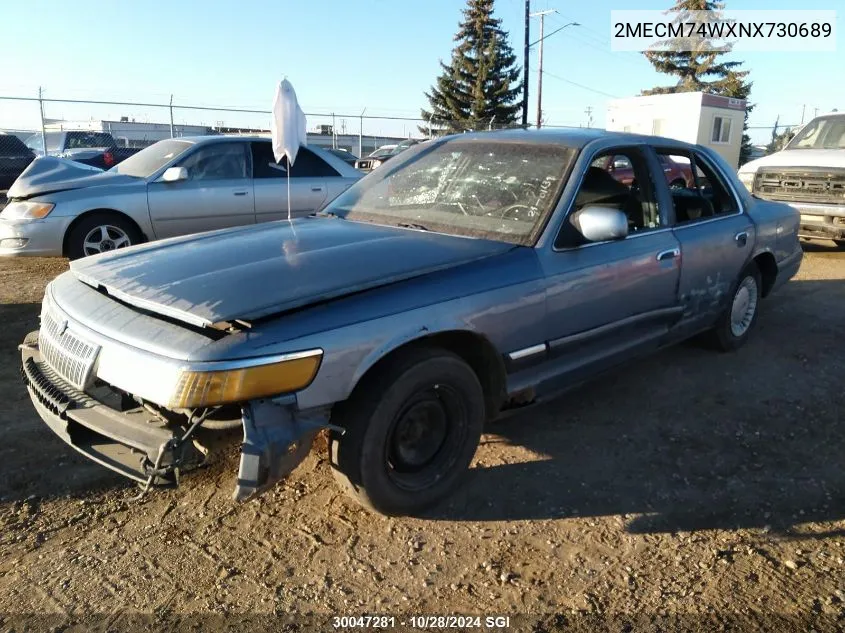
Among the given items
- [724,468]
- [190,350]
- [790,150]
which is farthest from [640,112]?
[190,350]

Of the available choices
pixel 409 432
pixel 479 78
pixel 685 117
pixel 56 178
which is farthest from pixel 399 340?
pixel 479 78

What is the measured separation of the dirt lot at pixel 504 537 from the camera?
7.36 feet

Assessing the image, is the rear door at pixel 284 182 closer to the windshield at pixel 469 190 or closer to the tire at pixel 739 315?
the windshield at pixel 469 190

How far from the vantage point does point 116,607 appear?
87.0 inches

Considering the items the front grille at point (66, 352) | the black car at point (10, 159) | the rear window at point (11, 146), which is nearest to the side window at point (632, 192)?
the front grille at point (66, 352)

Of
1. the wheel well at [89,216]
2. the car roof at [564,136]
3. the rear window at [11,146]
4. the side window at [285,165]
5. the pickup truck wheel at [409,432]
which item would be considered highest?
the rear window at [11,146]

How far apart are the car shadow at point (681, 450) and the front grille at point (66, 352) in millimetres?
1511

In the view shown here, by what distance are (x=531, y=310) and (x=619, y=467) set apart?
0.95 m

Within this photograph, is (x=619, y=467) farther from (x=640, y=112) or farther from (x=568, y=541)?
(x=640, y=112)

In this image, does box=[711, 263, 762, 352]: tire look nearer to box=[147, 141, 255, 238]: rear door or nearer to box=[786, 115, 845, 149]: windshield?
box=[147, 141, 255, 238]: rear door

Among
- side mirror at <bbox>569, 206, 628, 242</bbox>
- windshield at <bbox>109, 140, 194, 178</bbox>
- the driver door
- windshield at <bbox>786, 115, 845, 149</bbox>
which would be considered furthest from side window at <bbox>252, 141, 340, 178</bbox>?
windshield at <bbox>786, 115, 845, 149</bbox>

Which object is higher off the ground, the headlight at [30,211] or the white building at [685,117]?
the white building at [685,117]

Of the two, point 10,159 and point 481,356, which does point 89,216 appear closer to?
point 481,356

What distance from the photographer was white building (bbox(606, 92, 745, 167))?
2019 cm
